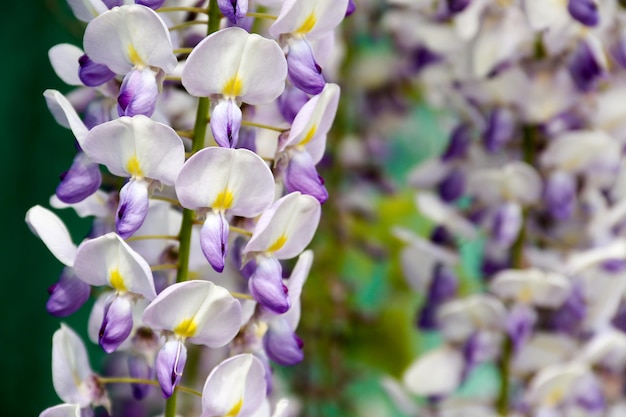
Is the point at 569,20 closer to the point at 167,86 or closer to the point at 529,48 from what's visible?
the point at 529,48

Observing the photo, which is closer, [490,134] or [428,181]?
[490,134]

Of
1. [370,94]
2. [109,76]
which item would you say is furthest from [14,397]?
[109,76]

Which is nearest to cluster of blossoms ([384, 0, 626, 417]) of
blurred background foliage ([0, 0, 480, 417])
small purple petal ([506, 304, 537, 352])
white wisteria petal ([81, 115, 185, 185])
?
small purple petal ([506, 304, 537, 352])

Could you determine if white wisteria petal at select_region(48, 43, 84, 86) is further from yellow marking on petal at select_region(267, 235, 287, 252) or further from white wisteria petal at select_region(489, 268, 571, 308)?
white wisteria petal at select_region(489, 268, 571, 308)

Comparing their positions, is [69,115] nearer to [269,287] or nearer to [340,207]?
[269,287]

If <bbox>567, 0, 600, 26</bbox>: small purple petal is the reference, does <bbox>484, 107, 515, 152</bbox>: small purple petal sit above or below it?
below

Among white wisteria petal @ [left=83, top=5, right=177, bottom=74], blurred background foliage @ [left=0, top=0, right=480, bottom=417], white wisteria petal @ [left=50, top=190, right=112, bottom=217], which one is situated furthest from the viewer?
blurred background foliage @ [left=0, top=0, right=480, bottom=417]

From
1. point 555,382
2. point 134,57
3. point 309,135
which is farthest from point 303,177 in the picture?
point 555,382

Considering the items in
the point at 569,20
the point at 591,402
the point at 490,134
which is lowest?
the point at 591,402
